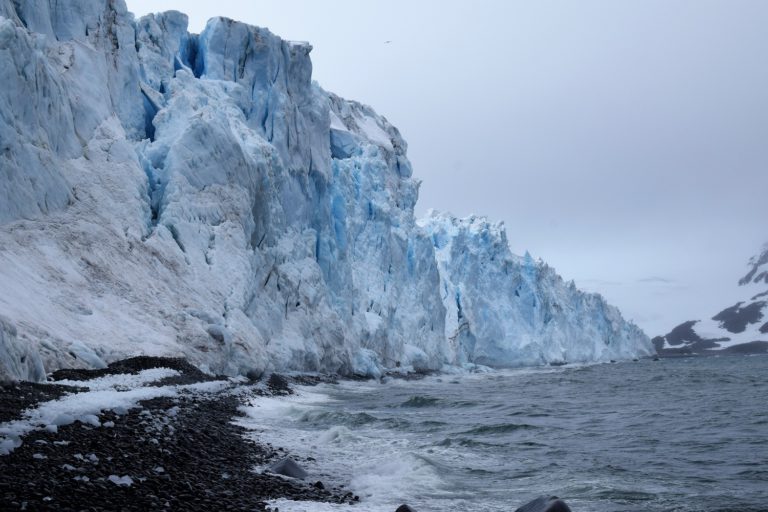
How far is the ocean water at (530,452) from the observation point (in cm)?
988

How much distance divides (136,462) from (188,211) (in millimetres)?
22993

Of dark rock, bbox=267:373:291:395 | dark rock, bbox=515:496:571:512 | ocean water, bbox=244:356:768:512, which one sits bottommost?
ocean water, bbox=244:356:768:512

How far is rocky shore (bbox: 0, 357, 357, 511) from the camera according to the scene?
5773 millimetres

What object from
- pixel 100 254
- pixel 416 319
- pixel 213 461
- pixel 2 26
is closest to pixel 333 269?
pixel 416 319

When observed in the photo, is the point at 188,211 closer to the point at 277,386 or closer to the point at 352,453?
the point at 277,386

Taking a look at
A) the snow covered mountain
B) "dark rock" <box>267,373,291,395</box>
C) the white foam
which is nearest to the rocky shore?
the white foam

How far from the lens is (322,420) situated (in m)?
18.3

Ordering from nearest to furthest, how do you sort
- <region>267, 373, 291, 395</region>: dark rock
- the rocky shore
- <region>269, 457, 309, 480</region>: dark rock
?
the rocky shore, <region>269, 457, 309, 480</region>: dark rock, <region>267, 373, 291, 395</region>: dark rock

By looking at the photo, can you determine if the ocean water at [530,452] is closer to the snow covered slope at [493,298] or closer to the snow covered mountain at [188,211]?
the snow covered mountain at [188,211]

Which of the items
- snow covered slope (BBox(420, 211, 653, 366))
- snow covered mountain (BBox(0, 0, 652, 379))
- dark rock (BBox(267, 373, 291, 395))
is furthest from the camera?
snow covered slope (BBox(420, 211, 653, 366))

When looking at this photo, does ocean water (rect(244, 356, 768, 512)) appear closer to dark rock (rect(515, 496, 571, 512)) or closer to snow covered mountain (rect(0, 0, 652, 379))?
dark rock (rect(515, 496, 571, 512))

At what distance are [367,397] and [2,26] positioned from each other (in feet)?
62.2

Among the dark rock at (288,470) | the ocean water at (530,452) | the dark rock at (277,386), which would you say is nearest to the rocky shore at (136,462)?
the dark rock at (288,470)

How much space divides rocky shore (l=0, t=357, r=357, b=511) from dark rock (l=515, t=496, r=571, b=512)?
8.24 feet
